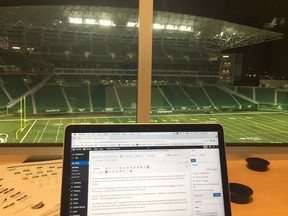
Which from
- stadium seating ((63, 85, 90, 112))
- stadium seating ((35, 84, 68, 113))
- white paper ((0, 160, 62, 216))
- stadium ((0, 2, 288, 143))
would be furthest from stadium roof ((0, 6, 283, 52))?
white paper ((0, 160, 62, 216))

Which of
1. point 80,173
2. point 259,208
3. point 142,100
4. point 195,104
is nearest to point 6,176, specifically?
point 80,173

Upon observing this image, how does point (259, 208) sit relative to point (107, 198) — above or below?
below

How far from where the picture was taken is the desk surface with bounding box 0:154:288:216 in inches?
35.0

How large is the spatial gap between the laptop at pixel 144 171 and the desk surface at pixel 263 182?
30cm

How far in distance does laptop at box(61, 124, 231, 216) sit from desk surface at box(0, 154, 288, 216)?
30cm

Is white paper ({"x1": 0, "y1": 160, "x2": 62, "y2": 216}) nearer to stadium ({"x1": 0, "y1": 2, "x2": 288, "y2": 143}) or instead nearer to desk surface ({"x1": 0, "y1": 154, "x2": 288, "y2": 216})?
desk surface ({"x1": 0, "y1": 154, "x2": 288, "y2": 216})

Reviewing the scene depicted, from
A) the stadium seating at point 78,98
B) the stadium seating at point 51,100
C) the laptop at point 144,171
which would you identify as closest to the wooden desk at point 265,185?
the laptop at point 144,171

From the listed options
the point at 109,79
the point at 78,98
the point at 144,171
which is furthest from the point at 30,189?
the point at 78,98

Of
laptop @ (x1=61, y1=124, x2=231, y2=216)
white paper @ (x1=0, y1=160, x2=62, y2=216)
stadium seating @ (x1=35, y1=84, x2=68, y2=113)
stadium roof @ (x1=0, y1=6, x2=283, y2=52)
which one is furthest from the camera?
stadium seating @ (x1=35, y1=84, x2=68, y2=113)

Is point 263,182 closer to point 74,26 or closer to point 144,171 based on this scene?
point 144,171

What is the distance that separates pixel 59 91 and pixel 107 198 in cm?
1140

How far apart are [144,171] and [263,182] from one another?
2.42 ft

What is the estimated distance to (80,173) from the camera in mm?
617

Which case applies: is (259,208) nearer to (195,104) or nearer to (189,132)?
(189,132)
